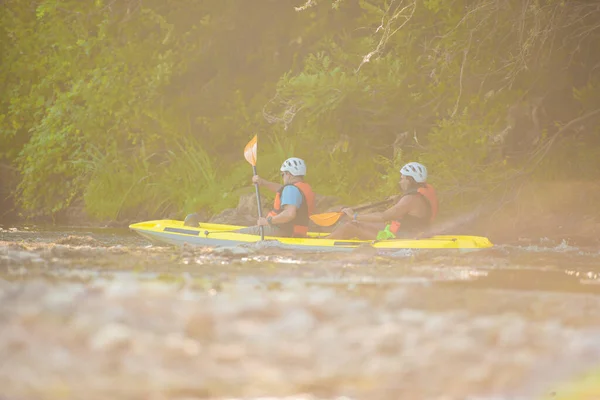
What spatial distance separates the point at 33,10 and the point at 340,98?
8.78 m

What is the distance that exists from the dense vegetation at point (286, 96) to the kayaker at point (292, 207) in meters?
2.21

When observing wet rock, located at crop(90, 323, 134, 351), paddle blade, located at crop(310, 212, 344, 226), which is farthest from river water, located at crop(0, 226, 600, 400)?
paddle blade, located at crop(310, 212, 344, 226)

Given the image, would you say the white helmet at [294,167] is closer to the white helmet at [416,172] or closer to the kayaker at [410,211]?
the kayaker at [410,211]

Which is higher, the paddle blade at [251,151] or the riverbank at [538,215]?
the paddle blade at [251,151]

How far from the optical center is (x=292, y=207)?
10.2m

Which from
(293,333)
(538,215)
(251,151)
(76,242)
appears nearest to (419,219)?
(251,151)

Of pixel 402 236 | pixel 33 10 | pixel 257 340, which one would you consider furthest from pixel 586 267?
pixel 33 10

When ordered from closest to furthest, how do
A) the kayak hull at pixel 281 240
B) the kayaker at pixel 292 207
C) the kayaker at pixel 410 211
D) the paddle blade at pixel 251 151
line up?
the kayak hull at pixel 281 240 → the kayaker at pixel 410 211 → the kayaker at pixel 292 207 → the paddle blade at pixel 251 151

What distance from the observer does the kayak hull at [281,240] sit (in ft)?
31.1

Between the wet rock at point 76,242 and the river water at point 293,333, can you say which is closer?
the river water at point 293,333

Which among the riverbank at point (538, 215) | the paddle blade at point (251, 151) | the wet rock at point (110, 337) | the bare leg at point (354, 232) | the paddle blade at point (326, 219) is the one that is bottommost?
the wet rock at point (110, 337)

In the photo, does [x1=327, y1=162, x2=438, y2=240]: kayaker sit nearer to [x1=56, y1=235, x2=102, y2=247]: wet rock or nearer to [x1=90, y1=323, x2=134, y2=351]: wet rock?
[x1=56, y1=235, x2=102, y2=247]: wet rock

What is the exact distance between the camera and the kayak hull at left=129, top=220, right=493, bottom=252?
31.1 feet

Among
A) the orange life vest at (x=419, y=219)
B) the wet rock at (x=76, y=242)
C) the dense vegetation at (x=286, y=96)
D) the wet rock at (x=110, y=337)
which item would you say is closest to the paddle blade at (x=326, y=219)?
the orange life vest at (x=419, y=219)
